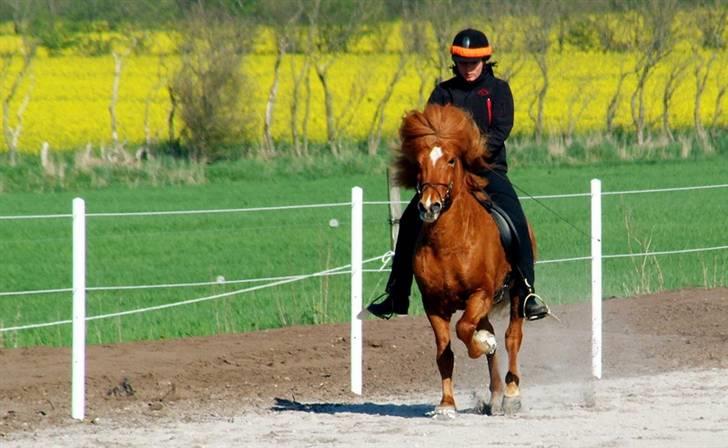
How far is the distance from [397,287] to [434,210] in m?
1.14

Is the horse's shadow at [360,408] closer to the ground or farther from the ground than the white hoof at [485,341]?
closer to the ground

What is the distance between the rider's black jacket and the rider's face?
0.16 feet

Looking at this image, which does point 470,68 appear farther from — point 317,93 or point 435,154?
point 317,93

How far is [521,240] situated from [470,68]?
1166 millimetres

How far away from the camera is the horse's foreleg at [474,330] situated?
974 centimetres

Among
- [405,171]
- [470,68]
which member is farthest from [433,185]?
[470,68]

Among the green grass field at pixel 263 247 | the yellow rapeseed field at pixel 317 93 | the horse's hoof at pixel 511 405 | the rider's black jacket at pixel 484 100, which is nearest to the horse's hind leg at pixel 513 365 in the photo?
the horse's hoof at pixel 511 405

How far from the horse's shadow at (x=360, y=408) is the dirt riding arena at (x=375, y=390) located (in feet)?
0.04

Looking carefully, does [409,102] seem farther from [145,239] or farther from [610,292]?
[610,292]

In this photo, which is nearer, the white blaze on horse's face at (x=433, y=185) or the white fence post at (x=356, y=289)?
the white blaze on horse's face at (x=433, y=185)

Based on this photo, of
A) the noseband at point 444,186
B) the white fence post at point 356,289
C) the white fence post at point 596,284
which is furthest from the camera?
the white fence post at point 596,284

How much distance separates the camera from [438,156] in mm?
9648

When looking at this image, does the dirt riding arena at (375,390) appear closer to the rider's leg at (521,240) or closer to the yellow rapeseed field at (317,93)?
the rider's leg at (521,240)

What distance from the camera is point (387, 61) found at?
5194 centimetres
